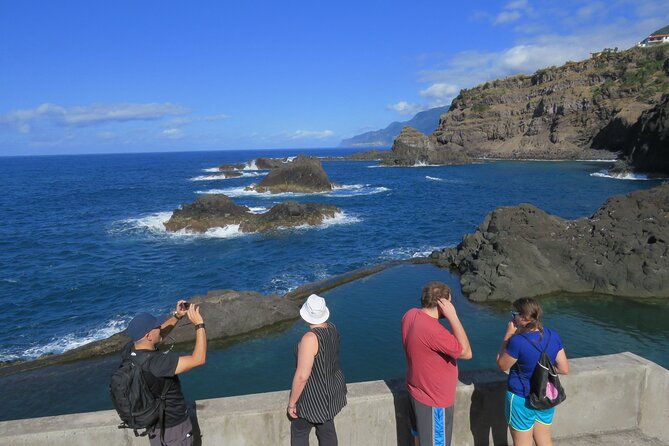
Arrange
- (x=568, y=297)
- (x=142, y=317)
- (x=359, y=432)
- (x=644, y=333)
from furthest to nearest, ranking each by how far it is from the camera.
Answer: (x=568, y=297) < (x=644, y=333) < (x=359, y=432) < (x=142, y=317)

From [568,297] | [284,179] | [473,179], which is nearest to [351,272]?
[568,297]

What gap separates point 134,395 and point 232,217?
99.4ft

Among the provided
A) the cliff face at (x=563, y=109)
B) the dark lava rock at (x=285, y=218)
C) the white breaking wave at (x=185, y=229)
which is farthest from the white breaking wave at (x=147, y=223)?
the cliff face at (x=563, y=109)

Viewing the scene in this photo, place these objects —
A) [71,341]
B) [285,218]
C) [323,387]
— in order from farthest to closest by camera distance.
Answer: [285,218], [71,341], [323,387]

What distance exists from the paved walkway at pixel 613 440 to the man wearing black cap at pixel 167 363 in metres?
3.74

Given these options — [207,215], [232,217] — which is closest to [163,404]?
[232,217]

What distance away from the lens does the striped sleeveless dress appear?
3.88m

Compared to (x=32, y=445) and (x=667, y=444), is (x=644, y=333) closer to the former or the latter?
(x=667, y=444)

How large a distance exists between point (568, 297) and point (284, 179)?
42749mm

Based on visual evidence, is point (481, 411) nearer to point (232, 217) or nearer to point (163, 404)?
point (163, 404)

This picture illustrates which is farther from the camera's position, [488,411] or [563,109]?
[563,109]

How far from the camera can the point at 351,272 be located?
21.1 metres

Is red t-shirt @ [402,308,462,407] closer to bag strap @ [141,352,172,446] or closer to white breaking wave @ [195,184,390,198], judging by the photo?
bag strap @ [141,352,172,446]

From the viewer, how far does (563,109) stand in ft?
381
